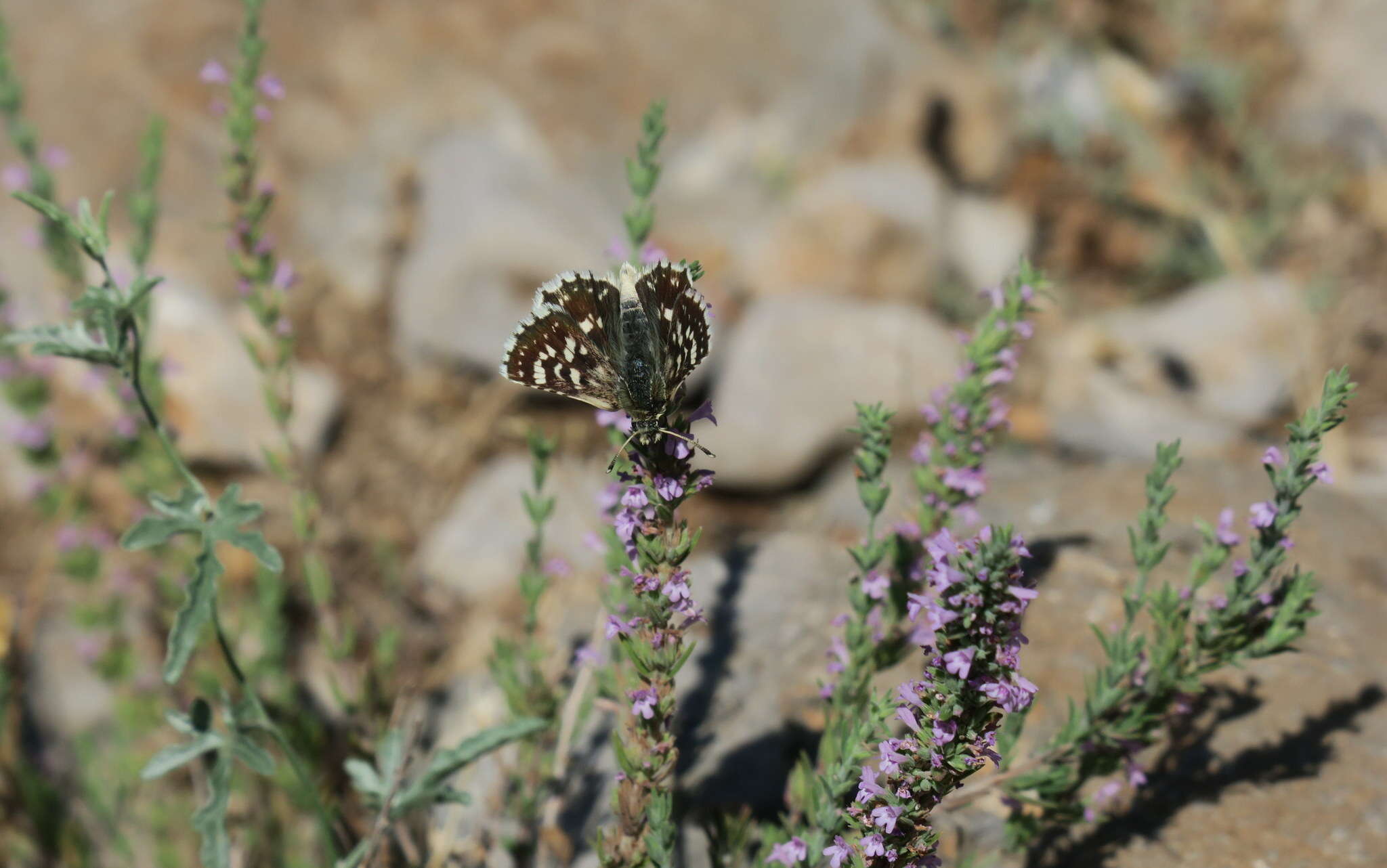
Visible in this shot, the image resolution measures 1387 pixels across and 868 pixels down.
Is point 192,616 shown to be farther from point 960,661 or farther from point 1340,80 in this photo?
point 1340,80

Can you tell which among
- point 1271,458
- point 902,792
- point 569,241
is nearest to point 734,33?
point 569,241

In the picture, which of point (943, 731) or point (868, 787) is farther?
point (868, 787)

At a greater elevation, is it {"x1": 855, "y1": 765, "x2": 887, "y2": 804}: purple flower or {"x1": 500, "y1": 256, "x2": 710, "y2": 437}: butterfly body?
{"x1": 500, "y1": 256, "x2": 710, "y2": 437}: butterfly body

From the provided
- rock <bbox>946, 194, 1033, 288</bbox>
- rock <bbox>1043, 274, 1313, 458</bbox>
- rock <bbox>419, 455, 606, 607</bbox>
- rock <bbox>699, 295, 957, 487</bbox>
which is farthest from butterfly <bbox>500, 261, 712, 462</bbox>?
rock <bbox>946, 194, 1033, 288</bbox>

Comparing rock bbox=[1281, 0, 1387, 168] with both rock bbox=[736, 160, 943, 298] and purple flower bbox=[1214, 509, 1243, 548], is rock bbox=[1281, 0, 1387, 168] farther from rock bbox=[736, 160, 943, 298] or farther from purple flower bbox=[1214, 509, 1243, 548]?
purple flower bbox=[1214, 509, 1243, 548]

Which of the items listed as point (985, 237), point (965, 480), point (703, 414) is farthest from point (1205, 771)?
point (985, 237)

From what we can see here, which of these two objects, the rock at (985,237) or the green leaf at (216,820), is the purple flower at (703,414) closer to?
the green leaf at (216,820)

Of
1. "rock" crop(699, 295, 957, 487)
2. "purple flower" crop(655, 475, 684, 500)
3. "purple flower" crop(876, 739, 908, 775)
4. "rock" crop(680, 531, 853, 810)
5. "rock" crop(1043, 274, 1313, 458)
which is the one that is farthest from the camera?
"rock" crop(1043, 274, 1313, 458)
